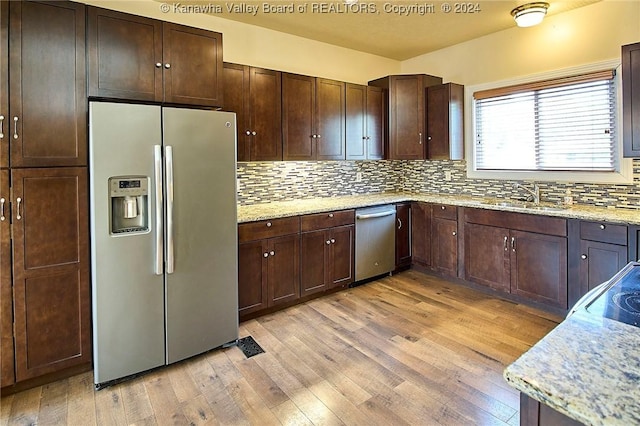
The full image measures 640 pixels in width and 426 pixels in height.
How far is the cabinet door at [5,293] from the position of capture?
Answer: 213 cm

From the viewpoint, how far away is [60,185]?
2285 mm

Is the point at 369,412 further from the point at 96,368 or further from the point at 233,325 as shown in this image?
the point at 96,368

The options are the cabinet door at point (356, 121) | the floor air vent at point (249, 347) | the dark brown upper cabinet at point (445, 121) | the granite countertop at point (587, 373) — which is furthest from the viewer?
the dark brown upper cabinet at point (445, 121)

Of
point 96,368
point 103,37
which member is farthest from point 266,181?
point 96,368

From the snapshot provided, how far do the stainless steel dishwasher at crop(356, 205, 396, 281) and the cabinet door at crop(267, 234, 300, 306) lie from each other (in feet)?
2.60

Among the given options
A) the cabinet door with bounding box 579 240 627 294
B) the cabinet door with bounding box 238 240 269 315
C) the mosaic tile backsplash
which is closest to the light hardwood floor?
the cabinet door with bounding box 238 240 269 315

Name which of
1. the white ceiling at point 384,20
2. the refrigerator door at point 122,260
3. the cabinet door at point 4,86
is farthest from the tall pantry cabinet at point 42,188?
the white ceiling at point 384,20

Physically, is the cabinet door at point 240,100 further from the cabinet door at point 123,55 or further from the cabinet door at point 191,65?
the cabinet door at point 123,55

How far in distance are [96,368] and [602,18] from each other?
4753 mm

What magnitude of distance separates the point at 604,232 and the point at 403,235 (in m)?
1.96

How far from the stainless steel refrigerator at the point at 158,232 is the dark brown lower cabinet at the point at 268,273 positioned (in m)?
0.41

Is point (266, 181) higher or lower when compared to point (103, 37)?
lower

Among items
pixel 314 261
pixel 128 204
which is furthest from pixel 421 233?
pixel 128 204

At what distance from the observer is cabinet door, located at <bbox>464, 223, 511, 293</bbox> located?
3.64m
